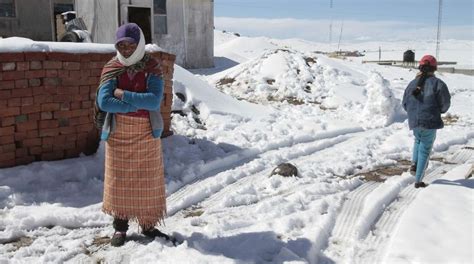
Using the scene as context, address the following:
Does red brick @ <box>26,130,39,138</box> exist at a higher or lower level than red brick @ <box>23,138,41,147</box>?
higher

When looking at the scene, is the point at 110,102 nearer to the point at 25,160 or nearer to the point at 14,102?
the point at 14,102

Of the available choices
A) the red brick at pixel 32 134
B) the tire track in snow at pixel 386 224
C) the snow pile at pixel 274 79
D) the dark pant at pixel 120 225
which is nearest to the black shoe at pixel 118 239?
the dark pant at pixel 120 225

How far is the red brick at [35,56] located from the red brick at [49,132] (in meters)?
0.77

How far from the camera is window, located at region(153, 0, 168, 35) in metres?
15.4

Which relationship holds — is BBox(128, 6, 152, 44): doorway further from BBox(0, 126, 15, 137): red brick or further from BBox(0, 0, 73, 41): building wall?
BBox(0, 126, 15, 137): red brick

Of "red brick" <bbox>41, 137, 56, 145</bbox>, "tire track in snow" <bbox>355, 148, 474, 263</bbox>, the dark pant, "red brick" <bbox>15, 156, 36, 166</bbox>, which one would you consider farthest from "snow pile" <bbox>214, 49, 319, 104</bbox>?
the dark pant

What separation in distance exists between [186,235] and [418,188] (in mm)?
2841

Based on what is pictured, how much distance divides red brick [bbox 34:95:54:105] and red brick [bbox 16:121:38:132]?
8.9 inches

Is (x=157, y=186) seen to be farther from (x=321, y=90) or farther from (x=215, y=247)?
(x=321, y=90)

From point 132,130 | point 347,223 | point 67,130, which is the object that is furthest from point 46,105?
point 347,223

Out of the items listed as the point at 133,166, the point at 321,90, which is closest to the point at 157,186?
the point at 133,166

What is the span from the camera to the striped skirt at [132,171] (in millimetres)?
3367

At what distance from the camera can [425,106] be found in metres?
5.05

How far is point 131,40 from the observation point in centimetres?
322
